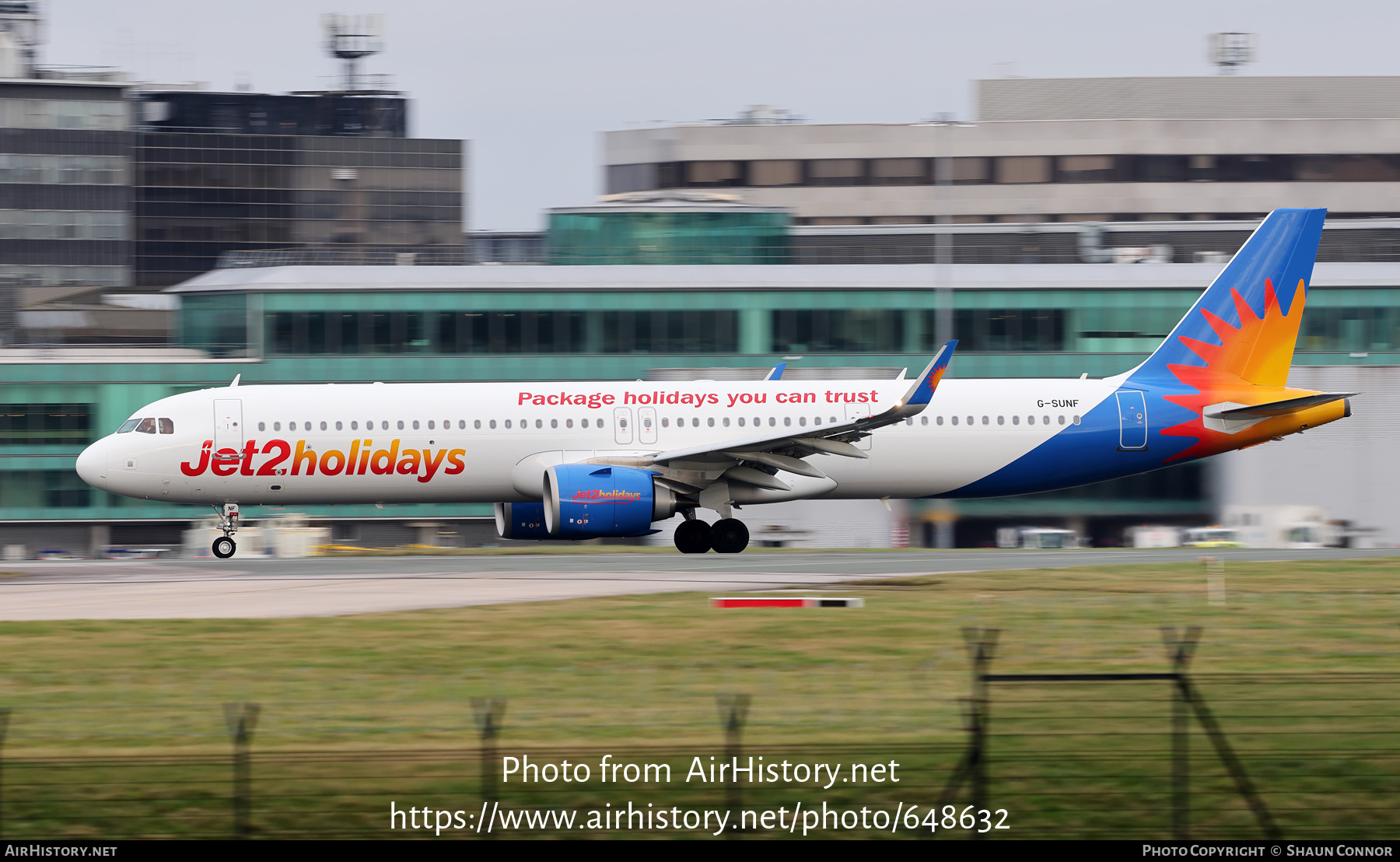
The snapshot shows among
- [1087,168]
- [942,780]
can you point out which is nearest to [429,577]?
[942,780]

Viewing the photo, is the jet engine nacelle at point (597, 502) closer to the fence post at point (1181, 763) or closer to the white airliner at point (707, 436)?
the white airliner at point (707, 436)

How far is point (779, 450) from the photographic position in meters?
32.5

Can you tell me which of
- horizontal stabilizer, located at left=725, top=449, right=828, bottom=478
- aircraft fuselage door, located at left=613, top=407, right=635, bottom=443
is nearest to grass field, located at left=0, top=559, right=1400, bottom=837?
horizontal stabilizer, located at left=725, top=449, right=828, bottom=478

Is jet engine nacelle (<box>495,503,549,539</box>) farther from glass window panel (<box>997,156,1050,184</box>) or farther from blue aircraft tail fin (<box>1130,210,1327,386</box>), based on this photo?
glass window panel (<box>997,156,1050,184</box>)

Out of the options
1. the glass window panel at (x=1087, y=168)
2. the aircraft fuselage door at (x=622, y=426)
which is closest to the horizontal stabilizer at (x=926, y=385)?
the aircraft fuselage door at (x=622, y=426)

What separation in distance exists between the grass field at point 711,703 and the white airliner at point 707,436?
8516mm

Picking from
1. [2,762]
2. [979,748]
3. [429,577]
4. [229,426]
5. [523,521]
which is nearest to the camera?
[979,748]

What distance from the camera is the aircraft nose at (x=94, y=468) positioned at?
1318 inches

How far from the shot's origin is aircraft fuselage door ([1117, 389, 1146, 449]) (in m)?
34.6

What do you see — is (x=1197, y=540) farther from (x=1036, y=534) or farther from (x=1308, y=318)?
(x=1308, y=318)

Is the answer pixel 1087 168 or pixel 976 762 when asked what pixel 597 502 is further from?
pixel 1087 168

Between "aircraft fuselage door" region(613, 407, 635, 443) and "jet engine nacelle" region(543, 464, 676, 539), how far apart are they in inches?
78.5

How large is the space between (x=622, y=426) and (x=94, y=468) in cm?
1090

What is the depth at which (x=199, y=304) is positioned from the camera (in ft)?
187
